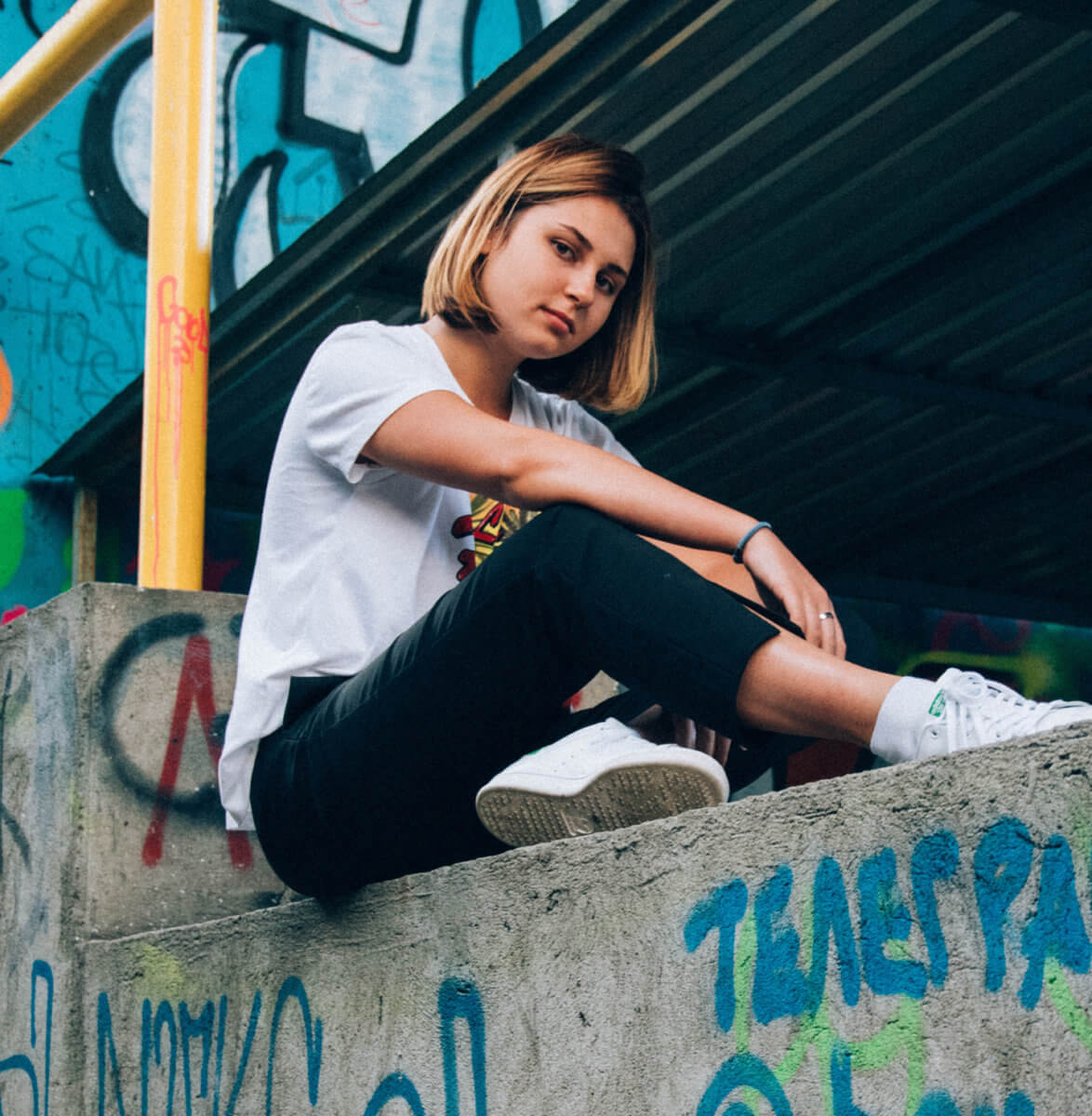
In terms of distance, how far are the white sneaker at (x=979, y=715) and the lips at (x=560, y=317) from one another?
1.16 meters

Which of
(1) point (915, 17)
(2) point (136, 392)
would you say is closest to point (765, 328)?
(1) point (915, 17)

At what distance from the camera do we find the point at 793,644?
2.01m

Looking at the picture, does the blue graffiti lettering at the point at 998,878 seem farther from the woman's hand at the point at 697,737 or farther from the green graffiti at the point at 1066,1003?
the woman's hand at the point at 697,737

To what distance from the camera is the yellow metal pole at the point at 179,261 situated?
3.63 m

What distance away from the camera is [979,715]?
1824mm

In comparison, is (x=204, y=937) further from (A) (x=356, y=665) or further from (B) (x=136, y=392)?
(B) (x=136, y=392)

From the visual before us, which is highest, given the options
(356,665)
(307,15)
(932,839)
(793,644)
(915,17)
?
(307,15)

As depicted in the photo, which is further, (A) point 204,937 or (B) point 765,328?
(B) point 765,328

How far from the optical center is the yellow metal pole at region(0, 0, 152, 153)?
163 inches

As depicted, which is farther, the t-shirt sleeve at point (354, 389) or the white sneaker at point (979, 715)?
the t-shirt sleeve at point (354, 389)

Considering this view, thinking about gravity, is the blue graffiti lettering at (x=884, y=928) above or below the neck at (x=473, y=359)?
below

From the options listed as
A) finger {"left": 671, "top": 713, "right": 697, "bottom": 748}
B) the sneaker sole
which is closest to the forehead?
finger {"left": 671, "top": 713, "right": 697, "bottom": 748}

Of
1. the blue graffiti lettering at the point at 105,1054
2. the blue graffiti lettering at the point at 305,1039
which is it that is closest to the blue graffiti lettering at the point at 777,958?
the blue graffiti lettering at the point at 305,1039

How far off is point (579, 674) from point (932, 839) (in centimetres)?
80
